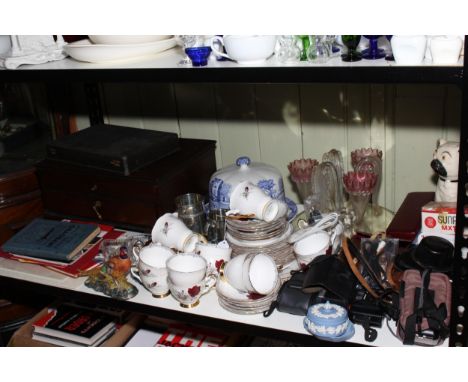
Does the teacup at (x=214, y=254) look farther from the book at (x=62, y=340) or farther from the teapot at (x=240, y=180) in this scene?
the book at (x=62, y=340)

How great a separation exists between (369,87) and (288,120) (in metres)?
0.24

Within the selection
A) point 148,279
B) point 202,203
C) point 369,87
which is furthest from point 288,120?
point 148,279

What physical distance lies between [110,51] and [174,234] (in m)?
0.39

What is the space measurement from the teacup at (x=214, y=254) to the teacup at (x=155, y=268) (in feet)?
0.21

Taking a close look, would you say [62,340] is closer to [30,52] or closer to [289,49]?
[30,52]

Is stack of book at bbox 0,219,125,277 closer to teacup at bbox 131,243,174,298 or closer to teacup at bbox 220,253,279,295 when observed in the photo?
teacup at bbox 131,243,174,298

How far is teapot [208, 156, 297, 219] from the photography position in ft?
4.65

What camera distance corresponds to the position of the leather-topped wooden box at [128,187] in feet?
4.68

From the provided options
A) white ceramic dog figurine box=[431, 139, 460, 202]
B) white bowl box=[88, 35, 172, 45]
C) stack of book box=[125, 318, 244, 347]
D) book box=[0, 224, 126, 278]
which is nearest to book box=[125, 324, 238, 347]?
stack of book box=[125, 318, 244, 347]

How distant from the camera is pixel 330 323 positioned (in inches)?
42.6

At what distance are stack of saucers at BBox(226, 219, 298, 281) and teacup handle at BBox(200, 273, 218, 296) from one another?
7 cm

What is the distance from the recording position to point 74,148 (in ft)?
4.90

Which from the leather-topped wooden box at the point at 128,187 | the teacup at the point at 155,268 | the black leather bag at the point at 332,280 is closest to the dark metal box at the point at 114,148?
the leather-topped wooden box at the point at 128,187

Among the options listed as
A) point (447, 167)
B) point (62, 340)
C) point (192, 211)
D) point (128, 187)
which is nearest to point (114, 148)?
point (128, 187)
